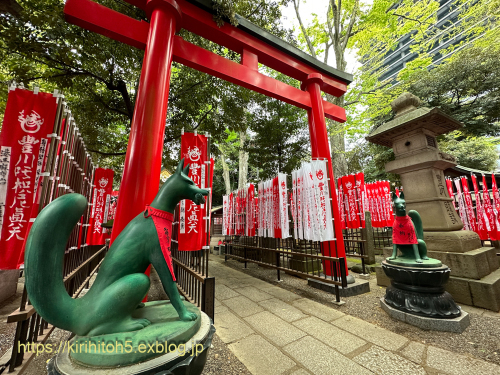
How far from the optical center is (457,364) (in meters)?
2.42

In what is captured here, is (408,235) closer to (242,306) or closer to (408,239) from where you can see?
(408,239)

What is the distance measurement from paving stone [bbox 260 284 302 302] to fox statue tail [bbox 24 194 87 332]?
4.23 metres

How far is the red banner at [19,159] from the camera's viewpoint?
2566 millimetres

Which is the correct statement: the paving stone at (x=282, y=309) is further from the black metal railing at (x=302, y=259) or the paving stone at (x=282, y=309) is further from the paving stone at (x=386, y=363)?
the paving stone at (x=386, y=363)

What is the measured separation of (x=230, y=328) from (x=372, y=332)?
2.20 meters

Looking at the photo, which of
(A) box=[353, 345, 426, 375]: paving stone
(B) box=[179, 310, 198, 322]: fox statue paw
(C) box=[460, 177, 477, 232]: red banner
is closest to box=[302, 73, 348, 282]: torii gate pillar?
(A) box=[353, 345, 426, 375]: paving stone

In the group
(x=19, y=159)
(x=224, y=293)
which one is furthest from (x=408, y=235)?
(x=19, y=159)

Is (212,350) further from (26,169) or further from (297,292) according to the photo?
(26,169)

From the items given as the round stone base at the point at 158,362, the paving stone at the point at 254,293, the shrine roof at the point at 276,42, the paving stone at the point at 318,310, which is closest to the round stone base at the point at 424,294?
the paving stone at the point at 318,310

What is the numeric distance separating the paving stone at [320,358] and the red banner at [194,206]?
6.97 ft

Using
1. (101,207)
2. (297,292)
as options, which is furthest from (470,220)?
(101,207)

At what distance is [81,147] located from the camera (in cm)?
418

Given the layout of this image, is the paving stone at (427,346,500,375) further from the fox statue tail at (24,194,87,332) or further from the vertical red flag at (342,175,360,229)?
the vertical red flag at (342,175,360,229)

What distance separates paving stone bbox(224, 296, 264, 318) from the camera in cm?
400
